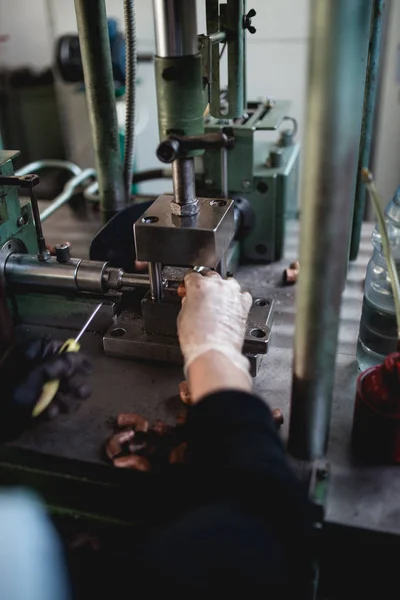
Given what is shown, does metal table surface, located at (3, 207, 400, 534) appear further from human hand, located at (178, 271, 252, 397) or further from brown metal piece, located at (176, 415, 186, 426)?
human hand, located at (178, 271, 252, 397)

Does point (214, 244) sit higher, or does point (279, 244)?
point (214, 244)

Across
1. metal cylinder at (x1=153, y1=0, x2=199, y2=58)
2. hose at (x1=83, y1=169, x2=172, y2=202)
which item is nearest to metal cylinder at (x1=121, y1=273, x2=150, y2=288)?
metal cylinder at (x1=153, y1=0, x2=199, y2=58)

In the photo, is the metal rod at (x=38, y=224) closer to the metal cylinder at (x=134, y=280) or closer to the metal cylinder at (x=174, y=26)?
the metal cylinder at (x=134, y=280)

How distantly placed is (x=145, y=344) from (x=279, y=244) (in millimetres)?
543

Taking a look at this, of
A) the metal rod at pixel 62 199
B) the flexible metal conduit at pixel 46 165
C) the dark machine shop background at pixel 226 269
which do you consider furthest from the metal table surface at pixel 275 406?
the flexible metal conduit at pixel 46 165

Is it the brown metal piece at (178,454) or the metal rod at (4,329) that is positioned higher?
the metal rod at (4,329)

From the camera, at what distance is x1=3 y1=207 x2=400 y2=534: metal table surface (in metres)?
0.86

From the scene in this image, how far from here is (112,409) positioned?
3.36ft

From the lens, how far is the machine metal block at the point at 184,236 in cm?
94

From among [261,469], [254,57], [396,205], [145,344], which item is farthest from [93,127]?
[254,57]

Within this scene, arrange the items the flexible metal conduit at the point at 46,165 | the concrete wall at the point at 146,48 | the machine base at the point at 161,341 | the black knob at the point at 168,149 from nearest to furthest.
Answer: the black knob at the point at 168,149, the machine base at the point at 161,341, the flexible metal conduit at the point at 46,165, the concrete wall at the point at 146,48

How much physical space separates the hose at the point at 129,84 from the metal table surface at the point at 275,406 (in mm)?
526

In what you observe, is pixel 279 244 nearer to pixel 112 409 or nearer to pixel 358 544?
pixel 112 409

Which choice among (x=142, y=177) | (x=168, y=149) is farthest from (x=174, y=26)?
(x=142, y=177)
